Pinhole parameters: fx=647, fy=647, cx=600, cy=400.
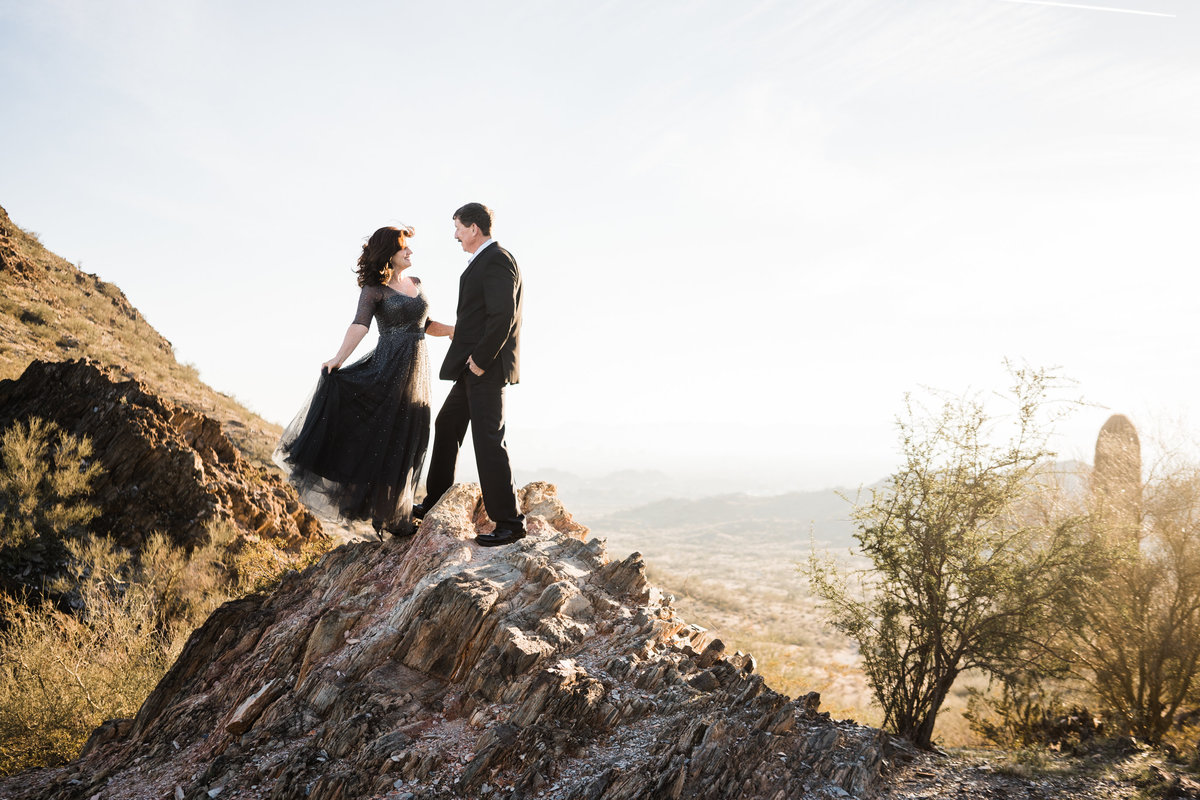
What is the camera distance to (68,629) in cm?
1129

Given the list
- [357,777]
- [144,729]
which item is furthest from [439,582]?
[144,729]

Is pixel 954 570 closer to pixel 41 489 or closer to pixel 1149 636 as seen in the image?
pixel 1149 636

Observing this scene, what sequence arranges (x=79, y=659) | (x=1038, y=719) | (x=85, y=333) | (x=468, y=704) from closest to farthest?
1. (x=468, y=704)
2. (x=79, y=659)
3. (x=1038, y=719)
4. (x=85, y=333)

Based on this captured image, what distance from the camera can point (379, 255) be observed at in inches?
232

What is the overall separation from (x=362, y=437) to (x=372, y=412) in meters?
0.25

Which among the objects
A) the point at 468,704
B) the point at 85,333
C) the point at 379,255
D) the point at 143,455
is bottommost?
the point at 468,704

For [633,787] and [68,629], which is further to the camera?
[68,629]

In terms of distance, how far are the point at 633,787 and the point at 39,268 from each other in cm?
3741

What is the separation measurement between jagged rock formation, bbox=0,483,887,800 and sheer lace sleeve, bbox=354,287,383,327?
2.03 m

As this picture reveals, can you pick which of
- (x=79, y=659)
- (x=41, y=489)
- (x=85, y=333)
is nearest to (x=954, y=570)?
(x=79, y=659)

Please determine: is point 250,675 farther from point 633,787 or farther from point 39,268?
point 39,268

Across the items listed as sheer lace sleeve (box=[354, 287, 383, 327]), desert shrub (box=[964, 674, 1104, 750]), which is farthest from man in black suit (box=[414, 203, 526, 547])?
desert shrub (box=[964, 674, 1104, 750])

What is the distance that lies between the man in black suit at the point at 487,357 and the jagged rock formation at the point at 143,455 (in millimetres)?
9842

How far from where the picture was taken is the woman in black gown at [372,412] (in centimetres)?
595
